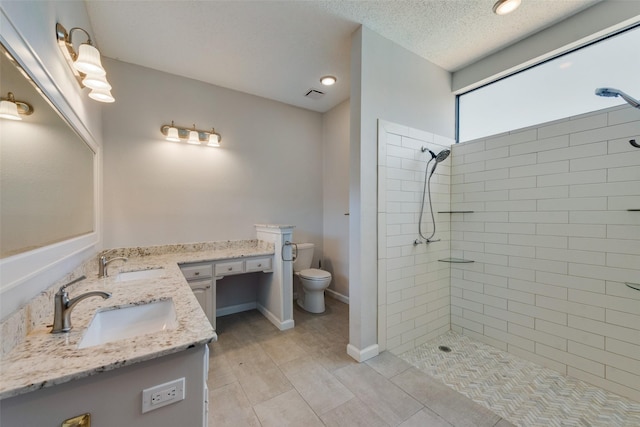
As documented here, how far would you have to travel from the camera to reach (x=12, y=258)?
2.74ft

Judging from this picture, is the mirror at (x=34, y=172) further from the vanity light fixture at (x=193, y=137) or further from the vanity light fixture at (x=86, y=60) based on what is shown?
the vanity light fixture at (x=193, y=137)

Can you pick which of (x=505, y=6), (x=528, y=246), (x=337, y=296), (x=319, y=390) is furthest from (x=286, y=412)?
(x=505, y=6)

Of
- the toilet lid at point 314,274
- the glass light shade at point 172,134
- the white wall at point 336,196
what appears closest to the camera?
the glass light shade at point 172,134

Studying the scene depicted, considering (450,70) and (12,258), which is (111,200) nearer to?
(12,258)

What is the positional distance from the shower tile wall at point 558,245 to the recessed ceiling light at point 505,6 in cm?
90

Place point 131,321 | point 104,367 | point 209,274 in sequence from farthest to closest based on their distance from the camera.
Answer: point 209,274 → point 131,321 → point 104,367

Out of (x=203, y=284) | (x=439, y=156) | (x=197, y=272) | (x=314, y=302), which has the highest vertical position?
(x=439, y=156)

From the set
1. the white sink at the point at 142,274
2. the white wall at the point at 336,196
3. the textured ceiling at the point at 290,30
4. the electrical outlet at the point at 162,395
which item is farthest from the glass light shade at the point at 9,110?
the white wall at the point at 336,196

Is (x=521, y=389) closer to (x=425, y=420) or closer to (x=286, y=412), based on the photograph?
(x=425, y=420)

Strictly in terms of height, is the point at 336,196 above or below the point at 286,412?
above

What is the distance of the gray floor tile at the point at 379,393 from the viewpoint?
Answer: 61.4 inches

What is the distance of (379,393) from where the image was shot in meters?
1.73

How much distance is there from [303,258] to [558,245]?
8.12ft

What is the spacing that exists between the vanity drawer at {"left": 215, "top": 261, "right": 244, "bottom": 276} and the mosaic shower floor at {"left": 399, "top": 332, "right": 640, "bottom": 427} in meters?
1.73
